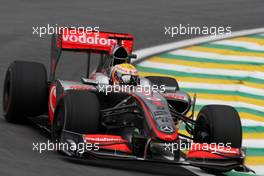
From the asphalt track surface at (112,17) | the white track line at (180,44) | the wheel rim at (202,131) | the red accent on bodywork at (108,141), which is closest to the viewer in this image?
the red accent on bodywork at (108,141)

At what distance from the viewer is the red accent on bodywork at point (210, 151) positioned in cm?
1135

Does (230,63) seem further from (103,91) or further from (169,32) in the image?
(103,91)

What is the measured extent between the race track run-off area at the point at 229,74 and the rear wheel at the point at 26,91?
2041 mm

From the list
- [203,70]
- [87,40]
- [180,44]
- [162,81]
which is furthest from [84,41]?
[180,44]

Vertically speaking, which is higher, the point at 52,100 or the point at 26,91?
the point at 26,91

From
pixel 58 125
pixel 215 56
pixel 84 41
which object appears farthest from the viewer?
pixel 215 56

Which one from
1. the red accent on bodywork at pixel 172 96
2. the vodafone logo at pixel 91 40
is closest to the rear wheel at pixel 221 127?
the red accent on bodywork at pixel 172 96

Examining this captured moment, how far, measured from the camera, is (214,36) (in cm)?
2073

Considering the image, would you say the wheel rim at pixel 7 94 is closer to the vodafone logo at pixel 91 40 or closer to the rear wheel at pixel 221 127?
the vodafone logo at pixel 91 40

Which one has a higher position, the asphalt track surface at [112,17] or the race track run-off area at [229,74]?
the asphalt track surface at [112,17]

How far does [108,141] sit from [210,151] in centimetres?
118

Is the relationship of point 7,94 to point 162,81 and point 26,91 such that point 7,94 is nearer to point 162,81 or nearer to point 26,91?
point 26,91

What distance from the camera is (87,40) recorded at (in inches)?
552

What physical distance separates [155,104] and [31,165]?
5.66 feet
